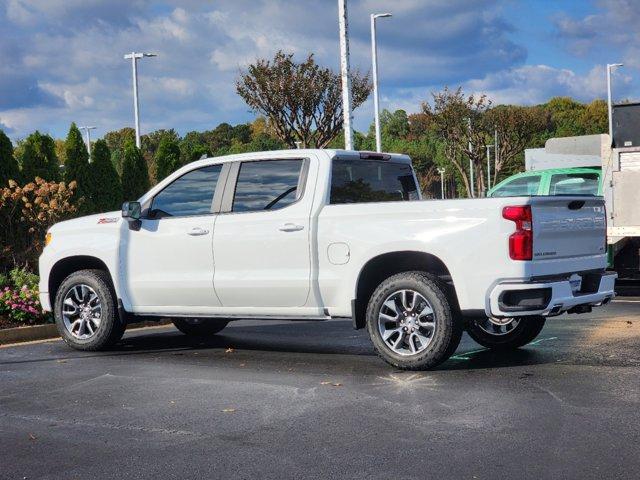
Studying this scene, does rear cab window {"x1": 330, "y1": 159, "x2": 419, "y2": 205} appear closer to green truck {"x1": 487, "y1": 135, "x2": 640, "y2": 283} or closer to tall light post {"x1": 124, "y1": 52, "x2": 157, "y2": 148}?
green truck {"x1": 487, "y1": 135, "x2": 640, "y2": 283}

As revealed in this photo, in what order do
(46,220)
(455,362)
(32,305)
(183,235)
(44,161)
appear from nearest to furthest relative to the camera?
(455,362) < (183,235) < (32,305) < (46,220) < (44,161)

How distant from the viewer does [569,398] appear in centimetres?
696

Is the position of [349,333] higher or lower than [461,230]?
lower

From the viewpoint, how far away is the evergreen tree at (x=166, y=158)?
33.7 meters

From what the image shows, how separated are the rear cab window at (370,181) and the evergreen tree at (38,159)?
13773 mm

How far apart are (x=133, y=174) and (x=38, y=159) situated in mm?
6222

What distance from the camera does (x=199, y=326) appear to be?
11.6m

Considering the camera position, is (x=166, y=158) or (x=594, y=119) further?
(x=594, y=119)

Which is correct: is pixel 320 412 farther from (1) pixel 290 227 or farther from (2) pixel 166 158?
(2) pixel 166 158

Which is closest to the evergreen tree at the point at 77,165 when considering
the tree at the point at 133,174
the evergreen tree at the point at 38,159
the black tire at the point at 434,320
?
the evergreen tree at the point at 38,159

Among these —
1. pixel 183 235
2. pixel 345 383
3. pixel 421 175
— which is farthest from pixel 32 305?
pixel 421 175

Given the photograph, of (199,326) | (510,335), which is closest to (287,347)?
(199,326)

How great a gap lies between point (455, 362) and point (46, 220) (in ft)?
38.4

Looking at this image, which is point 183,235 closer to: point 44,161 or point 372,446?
point 372,446
